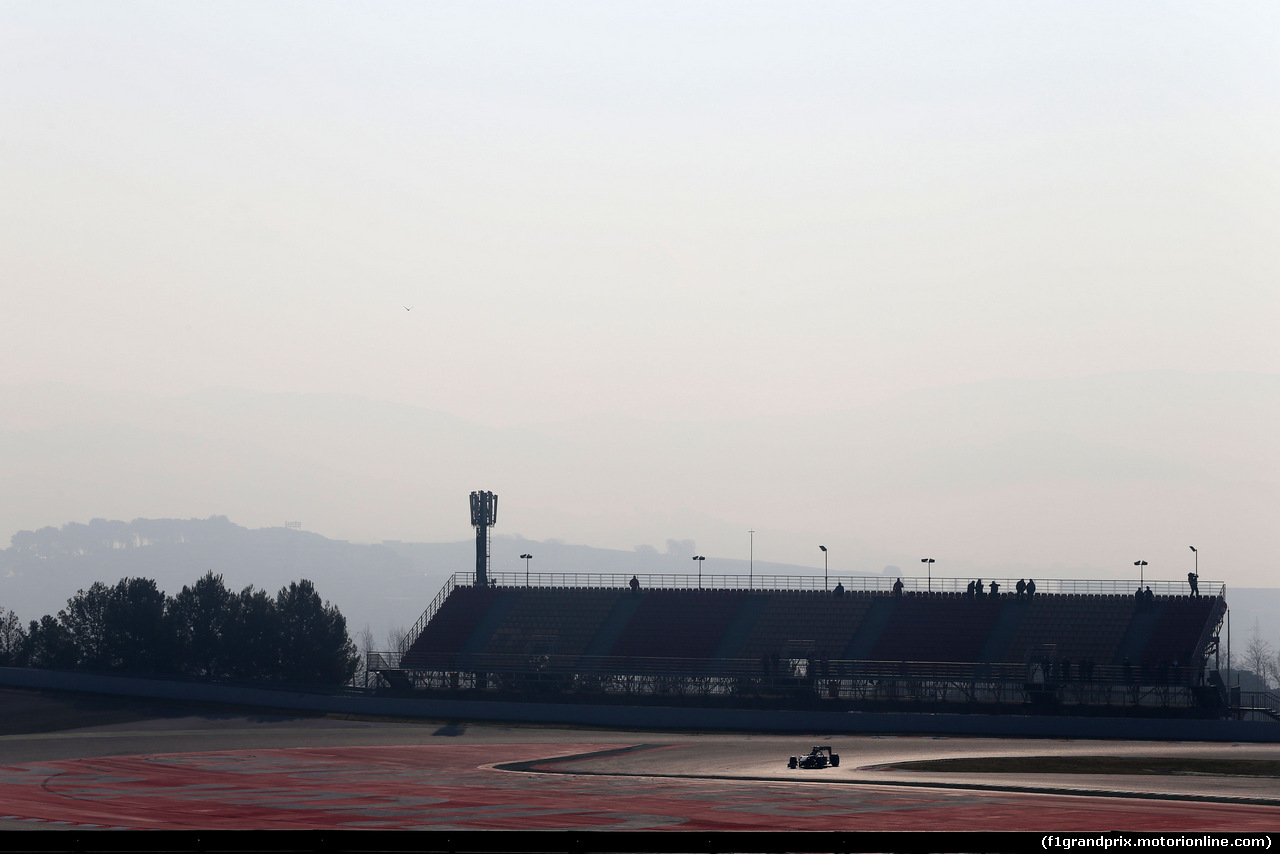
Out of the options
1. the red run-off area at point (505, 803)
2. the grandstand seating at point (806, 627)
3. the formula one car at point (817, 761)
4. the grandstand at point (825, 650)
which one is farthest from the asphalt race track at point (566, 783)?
the grandstand seating at point (806, 627)

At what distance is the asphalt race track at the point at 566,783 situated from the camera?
24.8 m

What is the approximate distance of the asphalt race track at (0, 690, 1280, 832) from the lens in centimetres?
2478

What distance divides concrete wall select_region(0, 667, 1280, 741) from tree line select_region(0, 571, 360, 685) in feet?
48.7

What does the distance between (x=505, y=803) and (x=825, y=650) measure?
39.0m

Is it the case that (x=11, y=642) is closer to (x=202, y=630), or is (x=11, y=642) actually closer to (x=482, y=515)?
(x=202, y=630)

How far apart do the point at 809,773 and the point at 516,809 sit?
1112 centimetres

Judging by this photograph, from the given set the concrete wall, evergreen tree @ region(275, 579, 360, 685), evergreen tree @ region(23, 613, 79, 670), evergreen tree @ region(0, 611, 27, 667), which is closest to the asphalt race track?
the concrete wall

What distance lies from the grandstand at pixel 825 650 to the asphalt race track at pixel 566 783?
850 centimetres

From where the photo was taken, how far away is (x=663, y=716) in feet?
180

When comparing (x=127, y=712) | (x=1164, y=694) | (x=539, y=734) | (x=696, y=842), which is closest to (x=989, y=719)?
(x=1164, y=694)

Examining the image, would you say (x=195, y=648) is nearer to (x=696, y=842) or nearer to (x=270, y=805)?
(x=270, y=805)

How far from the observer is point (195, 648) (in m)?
80.8

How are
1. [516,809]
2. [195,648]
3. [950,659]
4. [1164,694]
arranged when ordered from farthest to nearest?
[195,648], [950,659], [1164,694], [516,809]

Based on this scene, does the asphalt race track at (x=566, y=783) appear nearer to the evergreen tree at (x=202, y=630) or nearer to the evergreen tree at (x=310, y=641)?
the evergreen tree at (x=202, y=630)
